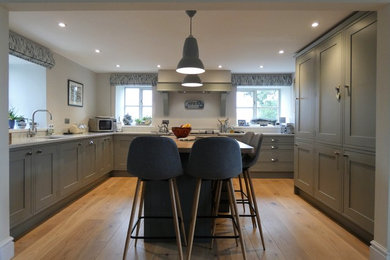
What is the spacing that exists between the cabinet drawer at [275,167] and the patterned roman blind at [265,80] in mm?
1745

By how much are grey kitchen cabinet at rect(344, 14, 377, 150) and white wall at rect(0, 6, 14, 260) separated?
2.96 m

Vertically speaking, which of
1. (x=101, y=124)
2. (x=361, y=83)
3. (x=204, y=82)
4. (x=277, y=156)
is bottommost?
(x=277, y=156)

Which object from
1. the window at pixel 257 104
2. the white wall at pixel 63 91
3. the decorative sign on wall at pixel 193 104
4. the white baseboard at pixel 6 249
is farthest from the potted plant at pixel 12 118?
the window at pixel 257 104

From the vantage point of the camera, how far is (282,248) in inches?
82.0

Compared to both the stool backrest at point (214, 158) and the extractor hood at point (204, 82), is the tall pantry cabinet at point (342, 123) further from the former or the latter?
the extractor hood at point (204, 82)

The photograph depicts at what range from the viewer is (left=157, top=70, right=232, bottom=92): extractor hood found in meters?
5.05

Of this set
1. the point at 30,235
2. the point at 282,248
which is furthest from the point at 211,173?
the point at 30,235

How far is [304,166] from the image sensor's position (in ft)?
11.3

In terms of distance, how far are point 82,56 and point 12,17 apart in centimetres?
152

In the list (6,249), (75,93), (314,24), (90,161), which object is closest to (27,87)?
(75,93)

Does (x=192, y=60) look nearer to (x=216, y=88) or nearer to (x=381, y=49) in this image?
(x=381, y=49)

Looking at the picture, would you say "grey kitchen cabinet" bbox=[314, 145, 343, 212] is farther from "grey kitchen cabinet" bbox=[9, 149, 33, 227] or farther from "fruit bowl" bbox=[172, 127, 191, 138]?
"grey kitchen cabinet" bbox=[9, 149, 33, 227]

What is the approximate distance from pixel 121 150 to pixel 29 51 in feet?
7.67

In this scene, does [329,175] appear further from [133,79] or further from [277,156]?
[133,79]
